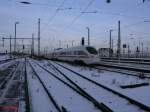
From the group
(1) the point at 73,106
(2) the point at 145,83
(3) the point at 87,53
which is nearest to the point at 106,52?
(3) the point at 87,53

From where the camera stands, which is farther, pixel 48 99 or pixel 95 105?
pixel 48 99

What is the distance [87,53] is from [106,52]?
57253mm

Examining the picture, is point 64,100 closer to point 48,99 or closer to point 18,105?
point 48,99

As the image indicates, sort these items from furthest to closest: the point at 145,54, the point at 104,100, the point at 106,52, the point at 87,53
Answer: the point at 106,52 → the point at 145,54 → the point at 87,53 → the point at 104,100

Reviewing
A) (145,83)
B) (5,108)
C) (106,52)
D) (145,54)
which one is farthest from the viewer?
(106,52)

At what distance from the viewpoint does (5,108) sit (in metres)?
12.1

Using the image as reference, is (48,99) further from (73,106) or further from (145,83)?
(145,83)

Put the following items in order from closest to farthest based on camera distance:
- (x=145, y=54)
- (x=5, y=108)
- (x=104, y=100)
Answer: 1. (x=5, y=108)
2. (x=104, y=100)
3. (x=145, y=54)

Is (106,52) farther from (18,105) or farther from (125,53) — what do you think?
(18,105)

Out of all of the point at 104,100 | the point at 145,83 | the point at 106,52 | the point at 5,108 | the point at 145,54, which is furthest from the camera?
the point at 106,52

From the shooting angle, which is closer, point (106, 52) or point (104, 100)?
point (104, 100)

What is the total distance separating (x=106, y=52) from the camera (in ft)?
323

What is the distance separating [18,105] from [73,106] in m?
2.00

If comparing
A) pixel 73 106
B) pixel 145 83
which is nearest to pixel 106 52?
pixel 145 83
